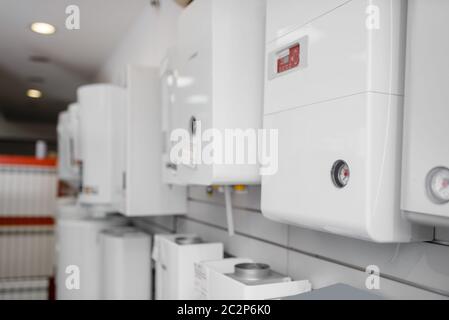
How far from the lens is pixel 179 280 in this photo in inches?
59.6

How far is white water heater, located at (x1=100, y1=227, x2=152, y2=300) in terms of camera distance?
7.08 feet

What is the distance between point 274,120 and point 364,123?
30cm

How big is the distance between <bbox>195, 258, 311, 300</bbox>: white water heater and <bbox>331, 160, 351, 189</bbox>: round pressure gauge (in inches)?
16.3

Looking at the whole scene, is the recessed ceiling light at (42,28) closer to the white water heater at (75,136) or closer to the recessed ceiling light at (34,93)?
the white water heater at (75,136)

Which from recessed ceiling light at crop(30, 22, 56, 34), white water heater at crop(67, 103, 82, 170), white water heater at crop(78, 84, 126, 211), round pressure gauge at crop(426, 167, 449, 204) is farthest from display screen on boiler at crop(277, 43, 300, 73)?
white water heater at crop(67, 103, 82, 170)

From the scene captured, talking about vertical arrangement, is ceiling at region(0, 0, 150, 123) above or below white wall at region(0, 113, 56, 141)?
above

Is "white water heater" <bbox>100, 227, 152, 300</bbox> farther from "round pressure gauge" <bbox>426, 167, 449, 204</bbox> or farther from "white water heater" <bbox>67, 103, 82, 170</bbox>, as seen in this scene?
"round pressure gauge" <bbox>426, 167, 449, 204</bbox>

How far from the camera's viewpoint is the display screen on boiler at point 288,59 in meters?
0.94

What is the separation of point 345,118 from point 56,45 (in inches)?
63.8

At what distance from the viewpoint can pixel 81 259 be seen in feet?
8.31

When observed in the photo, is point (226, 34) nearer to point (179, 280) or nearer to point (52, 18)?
point (52, 18)

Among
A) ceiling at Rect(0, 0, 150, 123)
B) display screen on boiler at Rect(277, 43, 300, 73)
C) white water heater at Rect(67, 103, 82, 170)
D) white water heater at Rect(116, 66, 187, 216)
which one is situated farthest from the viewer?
white water heater at Rect(67, 103, 82, 170)

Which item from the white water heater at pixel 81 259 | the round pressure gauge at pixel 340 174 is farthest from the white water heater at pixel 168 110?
the white water heater at pixel 81 259

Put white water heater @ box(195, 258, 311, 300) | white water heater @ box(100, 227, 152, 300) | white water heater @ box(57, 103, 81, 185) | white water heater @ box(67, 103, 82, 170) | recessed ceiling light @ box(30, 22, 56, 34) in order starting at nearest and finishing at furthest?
1. white water heater @ box(195, 258, 311, 300)
2. recessed ceiling light @ box(30, 22, 56, 34)
3. white water heater @ box(100, 227, 152, 300)
4. white water heater @ box(67, 103, 82, 170)
5. white water heater @ box(57, 103, 81, 185)
